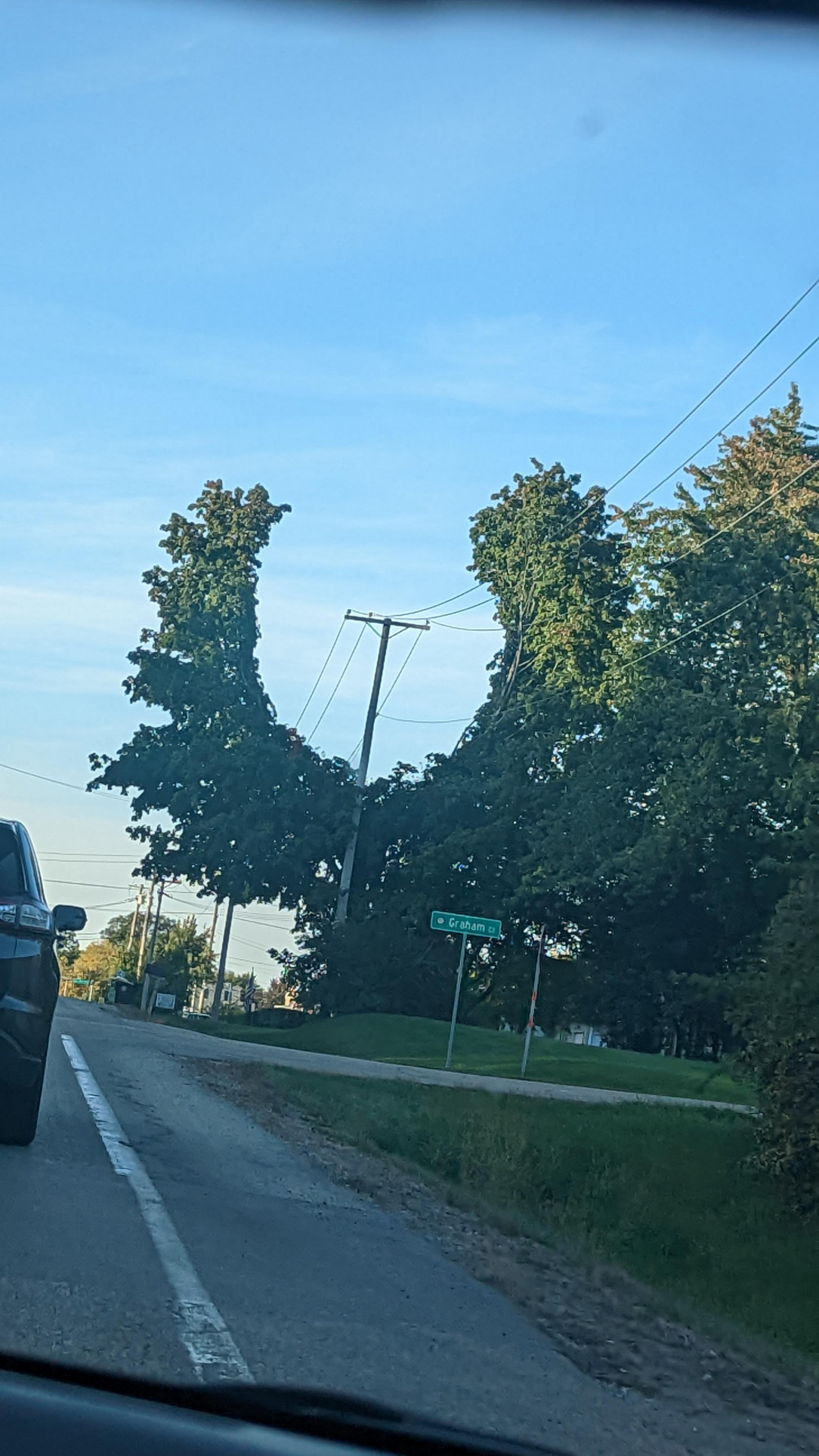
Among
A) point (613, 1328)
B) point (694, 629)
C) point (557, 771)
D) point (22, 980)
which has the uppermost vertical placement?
point (694, 629)

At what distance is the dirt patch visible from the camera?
6.45 meters

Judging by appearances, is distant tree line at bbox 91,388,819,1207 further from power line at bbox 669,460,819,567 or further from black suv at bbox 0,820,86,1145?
black suv at bbox 0,820,86,1145

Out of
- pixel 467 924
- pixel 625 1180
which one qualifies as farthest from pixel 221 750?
pixel 625 1180

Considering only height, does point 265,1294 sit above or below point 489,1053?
above

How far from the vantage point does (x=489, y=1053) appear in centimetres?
4044

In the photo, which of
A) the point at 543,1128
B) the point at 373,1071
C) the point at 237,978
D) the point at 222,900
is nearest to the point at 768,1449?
the point at 543,1128

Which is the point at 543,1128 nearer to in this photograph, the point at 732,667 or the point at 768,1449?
the point at 768,1449

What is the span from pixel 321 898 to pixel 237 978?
12109cm

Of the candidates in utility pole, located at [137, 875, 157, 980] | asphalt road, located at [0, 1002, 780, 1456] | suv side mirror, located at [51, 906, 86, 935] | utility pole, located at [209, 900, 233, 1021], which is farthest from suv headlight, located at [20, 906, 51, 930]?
utility pole, located at [137, 875, 157, 980]

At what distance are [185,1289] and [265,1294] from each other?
0.38 m

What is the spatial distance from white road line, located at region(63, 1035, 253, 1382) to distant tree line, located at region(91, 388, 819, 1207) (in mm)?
30571

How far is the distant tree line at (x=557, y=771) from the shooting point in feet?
143

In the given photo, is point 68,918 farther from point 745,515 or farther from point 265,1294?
point 745,515

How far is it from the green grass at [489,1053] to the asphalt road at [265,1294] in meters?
21.1
